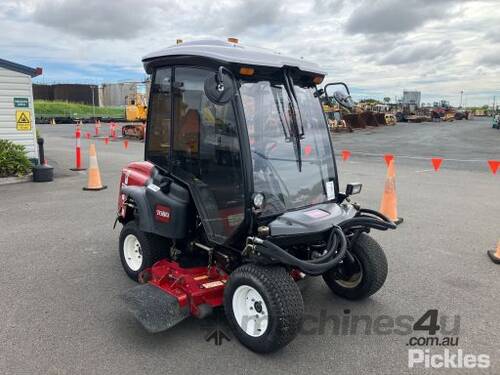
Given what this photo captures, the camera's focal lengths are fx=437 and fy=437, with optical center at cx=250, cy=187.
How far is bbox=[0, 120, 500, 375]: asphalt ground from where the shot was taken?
10.3ft

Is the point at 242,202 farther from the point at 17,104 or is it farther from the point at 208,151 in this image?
the point at 17,104

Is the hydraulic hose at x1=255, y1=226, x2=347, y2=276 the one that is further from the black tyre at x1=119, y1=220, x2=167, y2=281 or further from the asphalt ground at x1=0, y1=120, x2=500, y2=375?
the black tyre at x1=119, y1=220, x2=167, y2=281

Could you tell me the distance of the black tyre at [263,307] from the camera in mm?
3061

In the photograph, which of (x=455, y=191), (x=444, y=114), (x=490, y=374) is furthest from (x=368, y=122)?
(x=490, y=374)

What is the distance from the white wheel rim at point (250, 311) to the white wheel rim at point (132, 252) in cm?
149

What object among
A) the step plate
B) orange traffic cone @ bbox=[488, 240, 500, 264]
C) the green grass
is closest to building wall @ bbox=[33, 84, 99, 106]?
the green grass

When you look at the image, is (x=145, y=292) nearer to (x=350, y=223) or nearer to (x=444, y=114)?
(x=350, y=223)

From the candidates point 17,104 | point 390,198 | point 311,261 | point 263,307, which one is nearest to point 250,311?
point 263,307

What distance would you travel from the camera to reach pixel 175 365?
3111mm

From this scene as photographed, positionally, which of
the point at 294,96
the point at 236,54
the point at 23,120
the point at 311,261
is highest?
the point at 236,54

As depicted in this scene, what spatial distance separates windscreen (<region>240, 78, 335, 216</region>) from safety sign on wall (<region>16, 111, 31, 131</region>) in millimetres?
9270

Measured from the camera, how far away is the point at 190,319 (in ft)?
12.3

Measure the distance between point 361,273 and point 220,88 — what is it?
2163 mm

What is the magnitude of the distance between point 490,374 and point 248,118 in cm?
252
